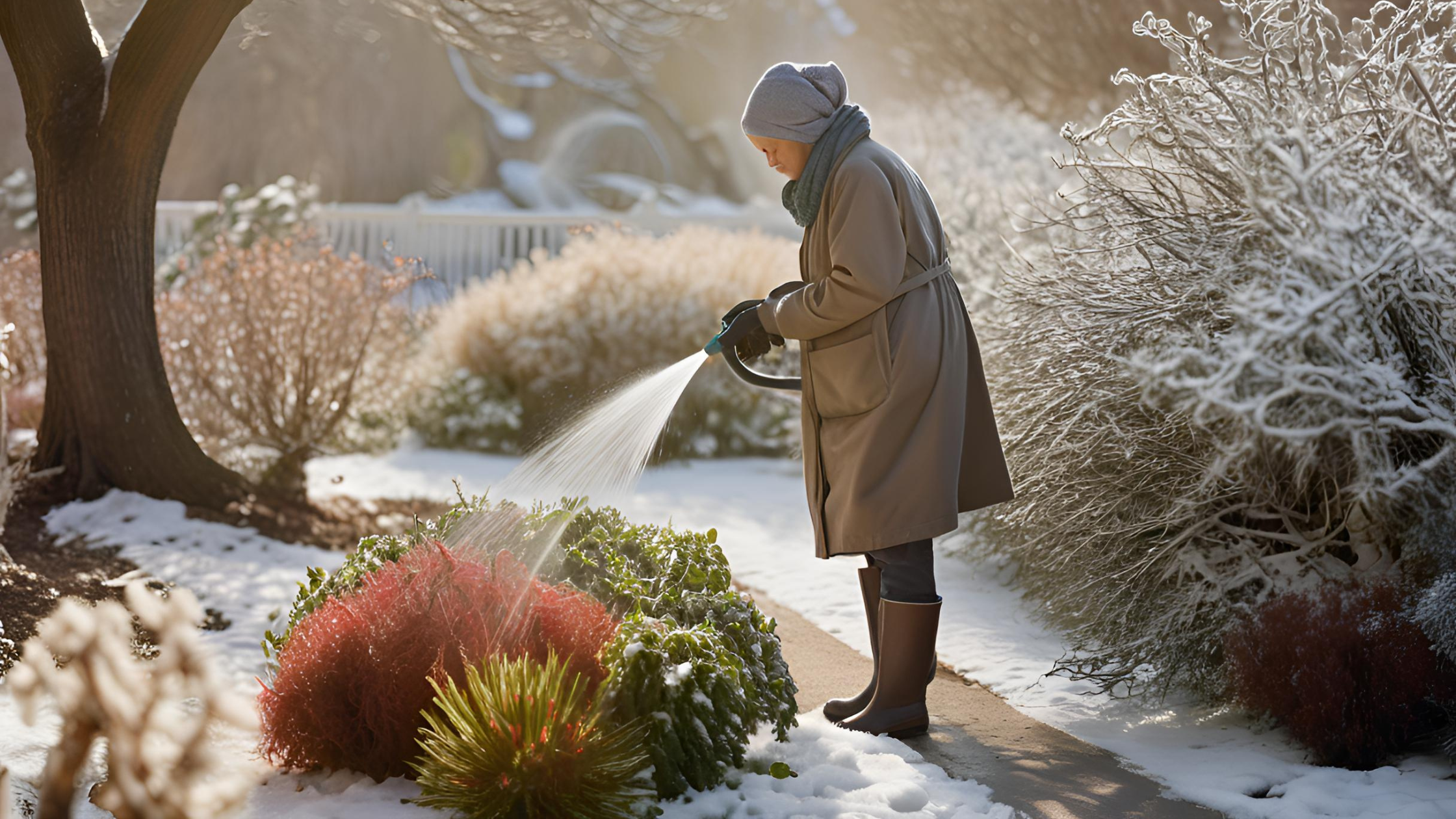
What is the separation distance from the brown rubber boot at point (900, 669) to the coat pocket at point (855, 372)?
1.96 feet

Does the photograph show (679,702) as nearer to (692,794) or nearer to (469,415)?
(692,794)

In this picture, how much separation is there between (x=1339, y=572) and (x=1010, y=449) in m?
1.17

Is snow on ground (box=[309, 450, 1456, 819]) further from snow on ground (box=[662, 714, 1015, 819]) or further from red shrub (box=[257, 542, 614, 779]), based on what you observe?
red shrub (box=[257, 542, 614, 779])

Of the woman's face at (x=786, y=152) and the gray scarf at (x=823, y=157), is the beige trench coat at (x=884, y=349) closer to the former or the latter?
the gray scarf at (x=823, y=157)

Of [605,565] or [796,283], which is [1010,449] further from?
[605,565]

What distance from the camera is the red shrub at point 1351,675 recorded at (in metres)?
2.98

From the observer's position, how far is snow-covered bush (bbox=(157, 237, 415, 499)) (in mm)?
6676

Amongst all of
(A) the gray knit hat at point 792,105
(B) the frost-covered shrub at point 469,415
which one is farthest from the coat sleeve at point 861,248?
(B) the frost-covered shrub at point 469,415

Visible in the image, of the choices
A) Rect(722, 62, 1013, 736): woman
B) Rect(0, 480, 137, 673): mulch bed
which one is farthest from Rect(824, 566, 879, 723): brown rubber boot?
Rect(0, 480, 137, 673): mulch bed

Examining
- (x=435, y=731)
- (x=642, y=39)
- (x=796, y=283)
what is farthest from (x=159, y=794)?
(x=642, y=39)

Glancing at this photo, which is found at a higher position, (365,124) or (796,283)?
(365,124)

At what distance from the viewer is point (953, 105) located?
19656mm

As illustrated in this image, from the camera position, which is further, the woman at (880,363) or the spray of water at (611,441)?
the spray of water at (611,441)

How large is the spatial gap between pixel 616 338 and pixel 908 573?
6.04 m
